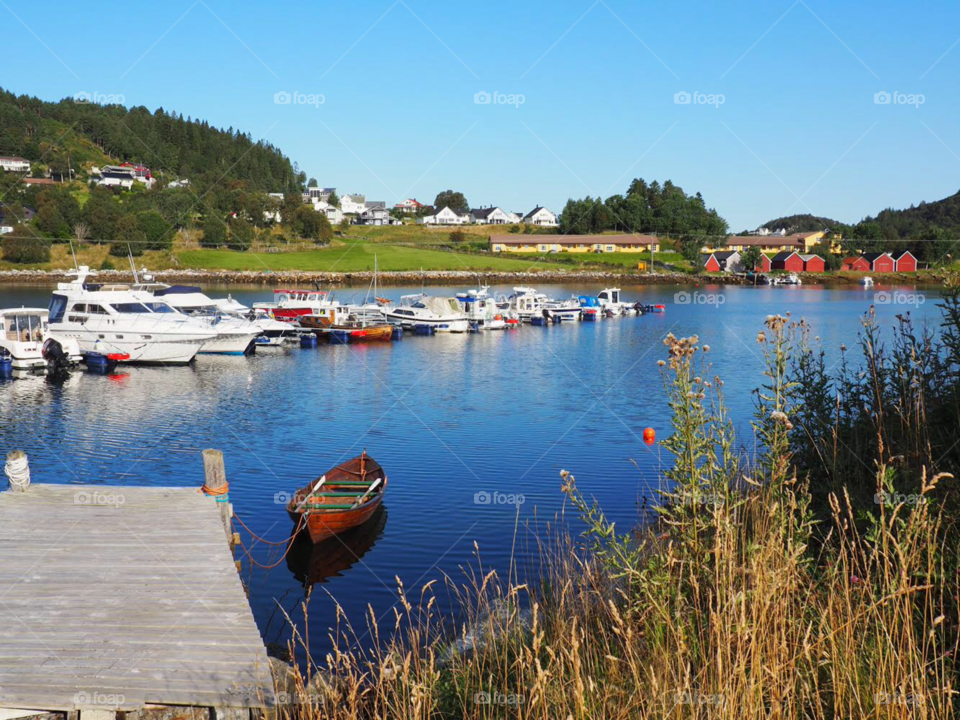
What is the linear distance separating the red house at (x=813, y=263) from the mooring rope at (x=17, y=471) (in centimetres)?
12332

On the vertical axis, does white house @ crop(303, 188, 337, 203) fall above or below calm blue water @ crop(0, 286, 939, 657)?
above

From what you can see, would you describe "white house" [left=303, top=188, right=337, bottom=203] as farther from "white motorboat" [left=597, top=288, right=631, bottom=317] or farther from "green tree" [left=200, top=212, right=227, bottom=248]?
"white motorboat" [left=597, top=288, right=631, bottom=317]

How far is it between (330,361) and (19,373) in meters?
13.0

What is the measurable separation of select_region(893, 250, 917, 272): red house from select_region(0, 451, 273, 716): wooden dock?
12683 cm

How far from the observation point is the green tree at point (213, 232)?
375ft

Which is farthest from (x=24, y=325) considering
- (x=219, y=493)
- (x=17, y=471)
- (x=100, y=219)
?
(x=100, y=219)

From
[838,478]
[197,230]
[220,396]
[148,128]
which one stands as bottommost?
[220,396]

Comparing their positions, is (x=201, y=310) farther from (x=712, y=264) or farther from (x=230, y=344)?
(x=712, y=264)

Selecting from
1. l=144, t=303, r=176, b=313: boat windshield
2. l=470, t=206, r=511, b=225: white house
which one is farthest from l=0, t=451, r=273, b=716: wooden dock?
l=470, t=206, r=511, b=225: white house

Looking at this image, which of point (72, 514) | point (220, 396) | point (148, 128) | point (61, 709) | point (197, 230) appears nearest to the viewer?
point (61, 709)

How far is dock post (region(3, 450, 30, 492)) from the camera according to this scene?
42.1ft

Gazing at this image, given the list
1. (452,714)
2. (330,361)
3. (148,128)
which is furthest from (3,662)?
(148,128)

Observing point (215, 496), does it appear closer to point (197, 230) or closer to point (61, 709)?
point (61, 709)

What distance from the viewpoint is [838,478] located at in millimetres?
7984
